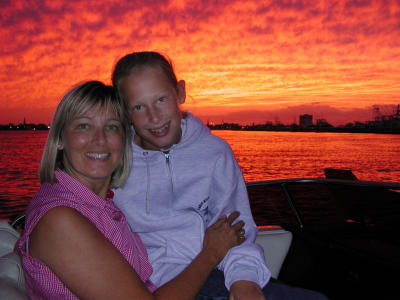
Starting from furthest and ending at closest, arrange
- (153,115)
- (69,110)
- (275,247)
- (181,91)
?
(275,247) < (181,91) < (153,115) < (69,110)

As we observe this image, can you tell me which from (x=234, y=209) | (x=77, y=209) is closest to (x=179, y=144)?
(x=234, y=209)

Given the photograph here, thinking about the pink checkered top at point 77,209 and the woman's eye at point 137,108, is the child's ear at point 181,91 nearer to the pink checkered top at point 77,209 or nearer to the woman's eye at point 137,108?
the woman's eye at point 137,108

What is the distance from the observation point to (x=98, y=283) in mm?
1270

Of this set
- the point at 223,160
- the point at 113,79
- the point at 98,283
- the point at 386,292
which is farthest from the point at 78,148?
the point at 386,292

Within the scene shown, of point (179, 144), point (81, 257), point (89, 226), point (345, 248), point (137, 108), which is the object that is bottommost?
point (345, 248)

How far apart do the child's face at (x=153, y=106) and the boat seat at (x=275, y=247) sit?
5.04ft

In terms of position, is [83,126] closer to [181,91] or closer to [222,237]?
[181,91]

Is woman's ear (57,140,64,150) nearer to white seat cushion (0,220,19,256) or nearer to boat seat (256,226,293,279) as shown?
white seat cushion (0,220,19,256)

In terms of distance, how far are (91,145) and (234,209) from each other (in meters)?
0.90

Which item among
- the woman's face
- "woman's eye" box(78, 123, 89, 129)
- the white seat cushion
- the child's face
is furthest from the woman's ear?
the white seat cushion

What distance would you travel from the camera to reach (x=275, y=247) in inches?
120

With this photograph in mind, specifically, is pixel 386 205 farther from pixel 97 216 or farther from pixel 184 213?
pixel 97 216

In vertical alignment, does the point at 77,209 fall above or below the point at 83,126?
below

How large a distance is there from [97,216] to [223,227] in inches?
26.5
